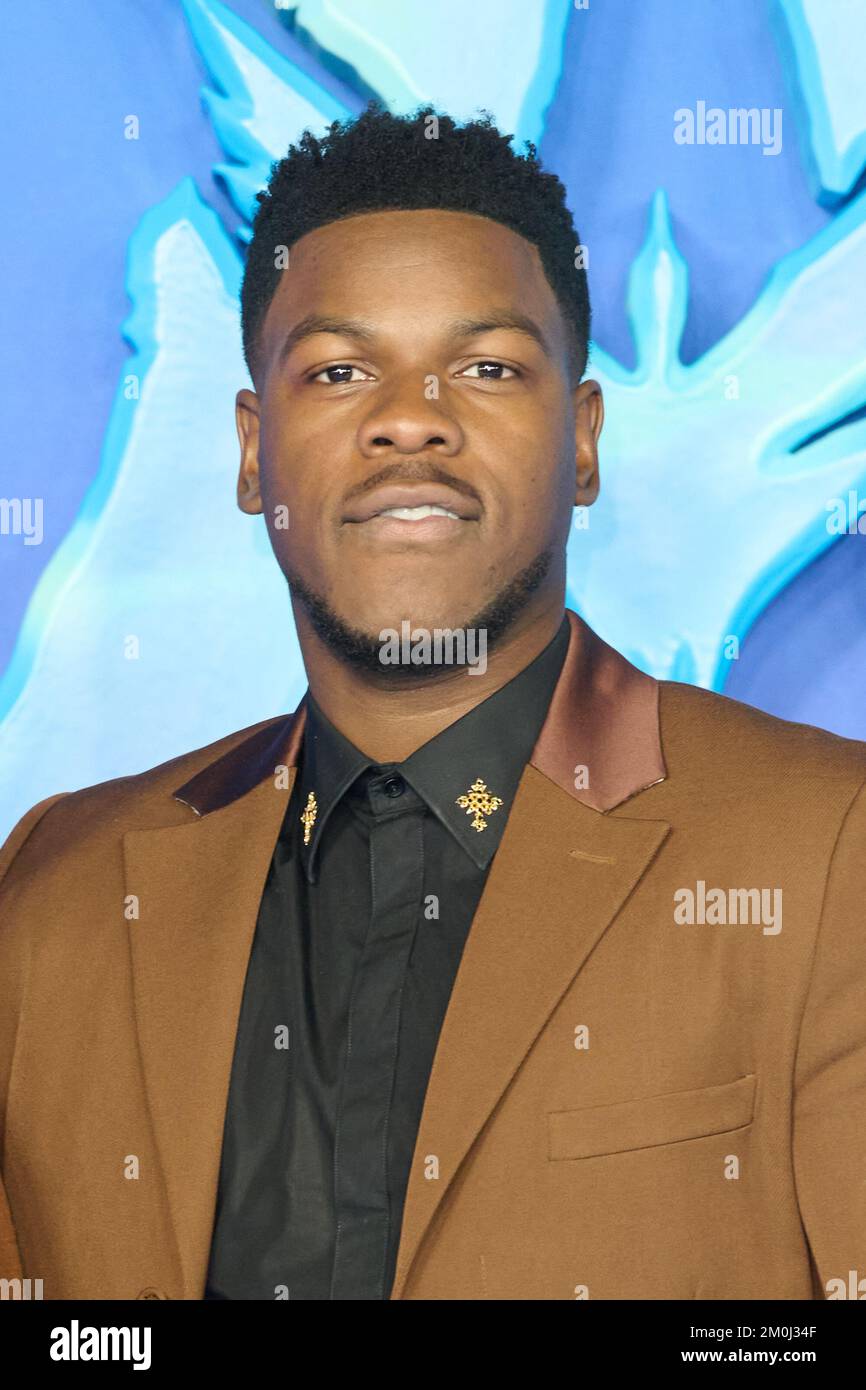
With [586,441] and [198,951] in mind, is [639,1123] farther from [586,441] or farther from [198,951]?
[586,441]

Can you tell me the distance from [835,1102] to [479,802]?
0.49m

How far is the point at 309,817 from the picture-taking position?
201 cm

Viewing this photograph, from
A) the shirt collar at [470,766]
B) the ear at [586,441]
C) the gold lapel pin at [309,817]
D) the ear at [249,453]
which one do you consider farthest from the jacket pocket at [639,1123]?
the ear at [249,453]

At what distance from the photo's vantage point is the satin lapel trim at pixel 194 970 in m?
1.82

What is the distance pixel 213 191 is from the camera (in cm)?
262

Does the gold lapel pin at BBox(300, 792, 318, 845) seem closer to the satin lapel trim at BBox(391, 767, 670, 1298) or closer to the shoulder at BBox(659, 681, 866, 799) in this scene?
the satin lapel trim at BBox(391, 767, 670, 1298)

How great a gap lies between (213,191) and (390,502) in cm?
94

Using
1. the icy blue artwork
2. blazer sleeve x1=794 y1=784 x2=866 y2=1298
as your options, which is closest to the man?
Result: blazer sleeve x1=794 y1=784 x2=866 y2=1298

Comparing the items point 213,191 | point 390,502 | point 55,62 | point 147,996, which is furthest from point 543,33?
point 147,996

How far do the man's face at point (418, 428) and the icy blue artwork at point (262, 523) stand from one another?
541mm

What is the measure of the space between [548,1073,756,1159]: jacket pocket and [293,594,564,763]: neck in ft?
1.51

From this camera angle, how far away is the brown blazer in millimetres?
1706

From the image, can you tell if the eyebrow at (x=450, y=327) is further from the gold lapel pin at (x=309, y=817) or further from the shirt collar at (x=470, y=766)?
the gold lapel pin at (x=309, y=817)

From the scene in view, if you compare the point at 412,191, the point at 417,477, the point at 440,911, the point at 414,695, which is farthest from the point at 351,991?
the point at 412,191
